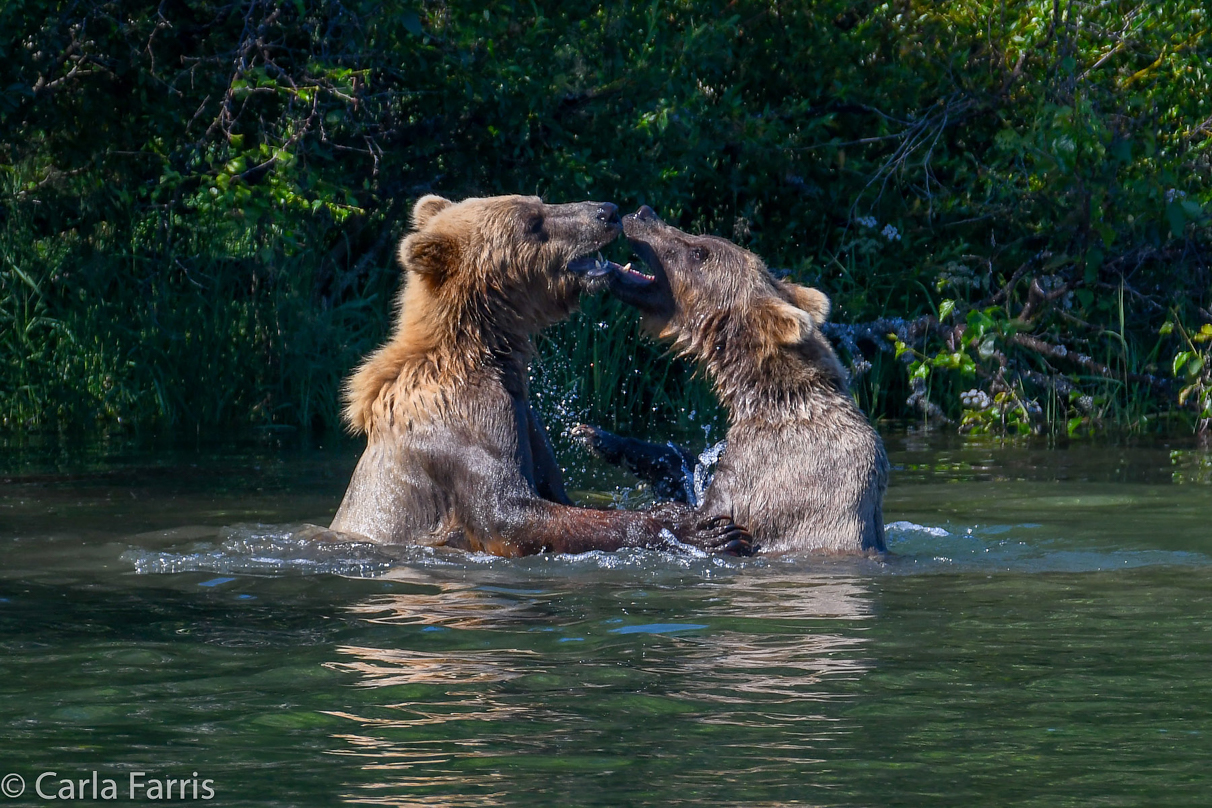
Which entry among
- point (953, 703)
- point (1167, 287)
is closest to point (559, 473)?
point (953, 703)

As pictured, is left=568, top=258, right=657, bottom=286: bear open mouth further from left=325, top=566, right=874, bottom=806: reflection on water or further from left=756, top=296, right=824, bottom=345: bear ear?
left=325, top=566, right=874, bottom=806: reflection on water

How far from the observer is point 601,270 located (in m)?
6.80

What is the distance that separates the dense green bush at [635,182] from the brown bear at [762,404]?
4.22 meters

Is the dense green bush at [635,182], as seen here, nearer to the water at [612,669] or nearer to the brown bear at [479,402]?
the brown bear at [479,402]

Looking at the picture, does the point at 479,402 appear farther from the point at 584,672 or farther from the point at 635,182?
the point at 635,182

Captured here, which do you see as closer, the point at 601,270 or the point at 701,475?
the point at 601,270

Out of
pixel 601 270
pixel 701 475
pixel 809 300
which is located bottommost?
pixel 701 475

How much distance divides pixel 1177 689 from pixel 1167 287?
9.43m

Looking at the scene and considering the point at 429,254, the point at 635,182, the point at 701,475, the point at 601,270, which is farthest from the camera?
the point at 635,182

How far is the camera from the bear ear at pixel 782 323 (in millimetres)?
6559

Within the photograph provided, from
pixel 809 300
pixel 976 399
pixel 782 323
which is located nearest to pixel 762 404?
pixel 782 323

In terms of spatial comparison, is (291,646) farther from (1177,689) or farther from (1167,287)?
(1167,287)

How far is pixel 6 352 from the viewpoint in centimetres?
1212

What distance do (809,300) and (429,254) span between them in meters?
1.66
